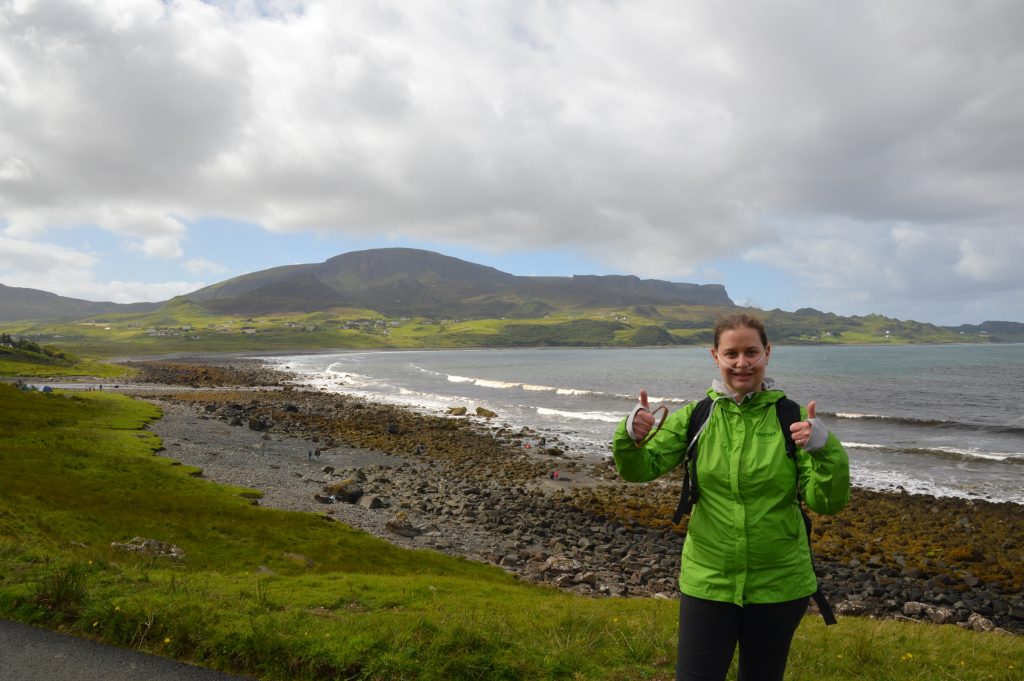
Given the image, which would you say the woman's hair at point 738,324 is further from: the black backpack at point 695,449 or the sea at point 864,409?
the sea at point 864,409

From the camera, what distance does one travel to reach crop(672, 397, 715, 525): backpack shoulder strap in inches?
172

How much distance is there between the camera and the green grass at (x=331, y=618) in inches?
279

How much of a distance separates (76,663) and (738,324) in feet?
27.3

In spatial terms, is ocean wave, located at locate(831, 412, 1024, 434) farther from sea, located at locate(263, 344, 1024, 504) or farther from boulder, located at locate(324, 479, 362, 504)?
boulder, located at locate(324, 479, 362, 504)

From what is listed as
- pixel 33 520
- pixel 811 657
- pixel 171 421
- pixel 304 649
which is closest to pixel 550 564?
pixel 811 657

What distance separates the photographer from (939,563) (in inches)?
759

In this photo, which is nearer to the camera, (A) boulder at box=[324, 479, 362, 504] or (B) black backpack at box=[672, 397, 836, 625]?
(B) black backpack at box=[672, 397, 836, 625]

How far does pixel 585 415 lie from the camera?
5875 centimetres

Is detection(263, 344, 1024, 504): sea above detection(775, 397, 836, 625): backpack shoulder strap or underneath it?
underneath

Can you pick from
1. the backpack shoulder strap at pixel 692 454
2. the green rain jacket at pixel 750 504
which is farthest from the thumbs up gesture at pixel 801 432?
the backpack shoulder strap at pixel 692 454

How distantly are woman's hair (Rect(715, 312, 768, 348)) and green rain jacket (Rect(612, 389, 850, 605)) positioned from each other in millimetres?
451

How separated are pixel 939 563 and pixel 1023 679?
562 inches

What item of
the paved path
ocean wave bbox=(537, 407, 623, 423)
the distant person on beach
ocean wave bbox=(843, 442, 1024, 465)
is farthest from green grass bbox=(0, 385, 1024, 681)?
ocean wave bbox=(537, 407, 623, 423)

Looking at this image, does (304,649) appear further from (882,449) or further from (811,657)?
(882,449)
